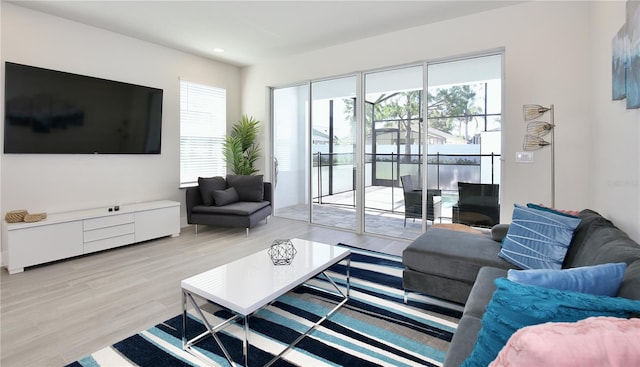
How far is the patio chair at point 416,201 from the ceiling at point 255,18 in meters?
2.13

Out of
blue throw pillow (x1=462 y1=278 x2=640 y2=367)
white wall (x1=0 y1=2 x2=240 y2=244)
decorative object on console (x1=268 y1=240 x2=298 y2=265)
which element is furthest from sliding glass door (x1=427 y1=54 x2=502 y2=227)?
white wall (x1=0 y1=2 x2=240 y2=244)

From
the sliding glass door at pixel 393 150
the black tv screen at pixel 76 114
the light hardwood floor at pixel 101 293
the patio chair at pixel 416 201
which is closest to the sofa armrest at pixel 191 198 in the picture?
the light hardwood floor at pixel 101 293

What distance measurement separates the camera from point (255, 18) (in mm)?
4000

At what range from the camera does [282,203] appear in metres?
6.12

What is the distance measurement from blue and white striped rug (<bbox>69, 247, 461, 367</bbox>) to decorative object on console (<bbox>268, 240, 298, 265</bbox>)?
405mm

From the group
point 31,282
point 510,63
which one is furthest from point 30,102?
point 510,63

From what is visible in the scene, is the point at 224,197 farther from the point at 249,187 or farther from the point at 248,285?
the point at 248,285

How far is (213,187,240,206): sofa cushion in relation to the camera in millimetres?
4957

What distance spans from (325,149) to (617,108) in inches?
146

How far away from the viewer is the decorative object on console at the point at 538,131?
3461mm

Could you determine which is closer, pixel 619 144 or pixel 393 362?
pixel 393 362

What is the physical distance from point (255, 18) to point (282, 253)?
3.08 m

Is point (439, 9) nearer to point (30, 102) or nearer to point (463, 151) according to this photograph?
point (463, 151)

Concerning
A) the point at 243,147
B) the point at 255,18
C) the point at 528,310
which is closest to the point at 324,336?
the point at 528,310
